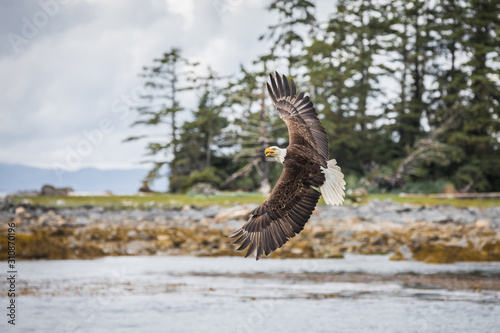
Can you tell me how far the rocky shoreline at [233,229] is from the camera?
2080 centimetres

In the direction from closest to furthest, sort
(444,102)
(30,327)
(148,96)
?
(30,327), (444,102), (148,96)

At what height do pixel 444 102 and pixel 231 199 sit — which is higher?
pixel 444 102

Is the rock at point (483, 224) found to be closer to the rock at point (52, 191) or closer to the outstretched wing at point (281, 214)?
the outstretched wing at point (281, 214)

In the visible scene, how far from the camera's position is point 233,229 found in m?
23.4

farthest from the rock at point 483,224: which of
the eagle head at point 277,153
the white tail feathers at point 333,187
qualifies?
the eagle head at point 277,153

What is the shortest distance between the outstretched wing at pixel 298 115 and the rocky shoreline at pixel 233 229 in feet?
34.9

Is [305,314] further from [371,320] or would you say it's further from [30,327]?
[30,327]

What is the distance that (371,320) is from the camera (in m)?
13.9

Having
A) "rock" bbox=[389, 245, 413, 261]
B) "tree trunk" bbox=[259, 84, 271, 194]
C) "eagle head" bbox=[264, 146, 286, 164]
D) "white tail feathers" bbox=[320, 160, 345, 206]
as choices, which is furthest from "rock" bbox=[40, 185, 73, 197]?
"eagle head" bbox=[264, 146, 286, 164]

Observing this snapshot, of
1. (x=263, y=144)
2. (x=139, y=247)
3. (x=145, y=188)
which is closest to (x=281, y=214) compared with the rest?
(x=139, y=247)

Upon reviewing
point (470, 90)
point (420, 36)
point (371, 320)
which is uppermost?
point (420, 36)

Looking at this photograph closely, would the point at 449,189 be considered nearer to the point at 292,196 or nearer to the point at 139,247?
the point at 139,247

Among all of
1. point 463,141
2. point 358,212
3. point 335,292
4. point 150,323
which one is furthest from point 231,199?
point 150,323

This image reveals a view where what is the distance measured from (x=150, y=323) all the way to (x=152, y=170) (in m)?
24.8
